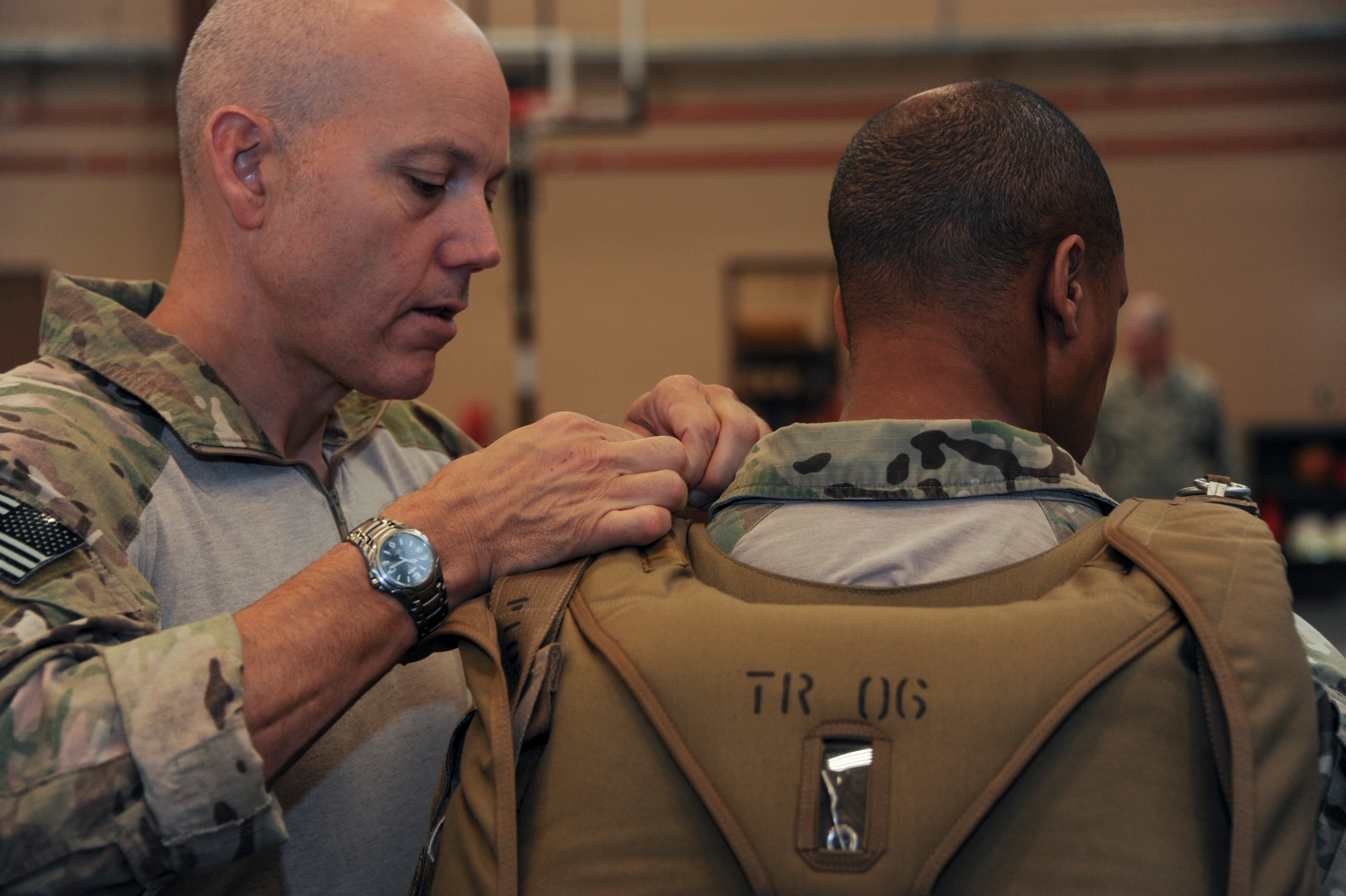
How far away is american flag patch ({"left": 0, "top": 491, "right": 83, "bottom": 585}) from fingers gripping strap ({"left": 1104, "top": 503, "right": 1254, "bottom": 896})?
3.12 feet

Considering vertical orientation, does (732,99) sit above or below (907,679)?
above

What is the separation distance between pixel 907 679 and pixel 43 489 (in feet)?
2.67

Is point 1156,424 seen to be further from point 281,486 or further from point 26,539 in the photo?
point 26,539

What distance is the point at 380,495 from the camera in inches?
60.8

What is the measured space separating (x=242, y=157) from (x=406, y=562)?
627 millimetres

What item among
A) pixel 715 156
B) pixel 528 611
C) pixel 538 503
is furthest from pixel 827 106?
pixel 528 611

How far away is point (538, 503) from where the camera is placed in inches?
43.4

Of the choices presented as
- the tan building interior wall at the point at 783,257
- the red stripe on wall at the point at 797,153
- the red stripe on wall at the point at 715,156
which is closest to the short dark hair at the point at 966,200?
the tan building interior wall at the point at 783,257

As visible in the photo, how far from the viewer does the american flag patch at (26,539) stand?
0.94m

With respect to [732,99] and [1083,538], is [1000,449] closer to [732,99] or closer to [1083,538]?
[1083,538]

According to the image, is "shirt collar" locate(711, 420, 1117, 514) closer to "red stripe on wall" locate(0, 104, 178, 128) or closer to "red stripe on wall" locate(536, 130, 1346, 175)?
"red stripe on wall" locate(536, 130, 1346, 175)

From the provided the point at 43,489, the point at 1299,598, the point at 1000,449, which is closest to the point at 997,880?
the point at 1000,449

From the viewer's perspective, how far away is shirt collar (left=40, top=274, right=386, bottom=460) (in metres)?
1.25

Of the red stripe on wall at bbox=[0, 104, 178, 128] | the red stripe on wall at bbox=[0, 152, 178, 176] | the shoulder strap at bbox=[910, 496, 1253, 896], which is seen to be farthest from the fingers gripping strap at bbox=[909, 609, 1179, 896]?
the red stripe on wall at bbox=[0, 104, 178, 128]
